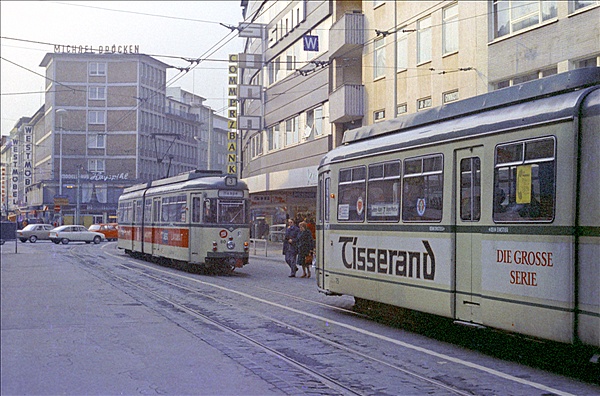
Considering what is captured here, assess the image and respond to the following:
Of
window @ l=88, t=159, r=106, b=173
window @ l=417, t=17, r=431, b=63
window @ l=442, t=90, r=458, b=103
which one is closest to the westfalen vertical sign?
window @ l=417, t=17, r=431, b=63

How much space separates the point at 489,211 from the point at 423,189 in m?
1.65

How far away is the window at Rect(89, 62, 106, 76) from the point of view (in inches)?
3491

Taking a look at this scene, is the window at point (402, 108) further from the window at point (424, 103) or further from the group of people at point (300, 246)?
the group of people at point (300, 246)

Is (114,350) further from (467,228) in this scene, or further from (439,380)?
(467,228)

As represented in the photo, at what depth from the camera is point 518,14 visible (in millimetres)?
24562

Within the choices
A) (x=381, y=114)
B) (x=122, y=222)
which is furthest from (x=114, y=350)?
(x=122, y=222)

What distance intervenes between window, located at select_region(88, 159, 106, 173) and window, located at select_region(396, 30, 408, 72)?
65669 millimetres

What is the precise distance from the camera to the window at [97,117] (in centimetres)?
9062

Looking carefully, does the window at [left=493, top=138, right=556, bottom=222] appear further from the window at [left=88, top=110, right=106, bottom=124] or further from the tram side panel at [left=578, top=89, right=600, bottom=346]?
the window at [left=88, top=110, right=106, bottom=124]

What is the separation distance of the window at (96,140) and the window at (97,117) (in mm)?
1560

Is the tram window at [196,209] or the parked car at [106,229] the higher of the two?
the tram window at [196,209]

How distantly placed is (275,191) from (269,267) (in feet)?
63.1

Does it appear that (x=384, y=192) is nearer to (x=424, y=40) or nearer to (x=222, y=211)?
(x=222, y=211)

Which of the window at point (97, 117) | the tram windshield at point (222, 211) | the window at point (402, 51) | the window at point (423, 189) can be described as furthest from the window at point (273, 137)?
the window at point (97, 117)
